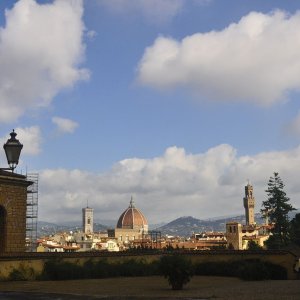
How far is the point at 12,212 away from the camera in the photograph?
2075 cm

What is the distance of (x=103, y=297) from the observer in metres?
12.5

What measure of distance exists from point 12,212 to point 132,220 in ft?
561

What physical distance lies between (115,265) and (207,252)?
4516 mm

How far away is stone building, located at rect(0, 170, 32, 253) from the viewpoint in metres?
20.5

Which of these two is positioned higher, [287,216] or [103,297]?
[287,216]

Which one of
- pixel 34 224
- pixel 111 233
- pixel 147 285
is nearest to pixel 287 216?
pixel 34 224

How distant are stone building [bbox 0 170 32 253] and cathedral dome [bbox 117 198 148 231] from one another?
168081mm

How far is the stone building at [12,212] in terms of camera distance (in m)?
20.5

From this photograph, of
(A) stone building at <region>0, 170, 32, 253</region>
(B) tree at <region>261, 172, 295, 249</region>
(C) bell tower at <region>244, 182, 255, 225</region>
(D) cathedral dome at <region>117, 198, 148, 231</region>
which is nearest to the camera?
(A) stone building at <region>0, 170, 32, 253</region>

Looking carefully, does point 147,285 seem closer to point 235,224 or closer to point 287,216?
point 287,216

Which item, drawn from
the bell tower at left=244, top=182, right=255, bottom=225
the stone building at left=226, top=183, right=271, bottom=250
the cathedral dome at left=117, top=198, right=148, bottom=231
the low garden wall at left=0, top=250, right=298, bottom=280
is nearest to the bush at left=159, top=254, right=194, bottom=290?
the low garden wall at left=0, top=250, right=298, bottom=280

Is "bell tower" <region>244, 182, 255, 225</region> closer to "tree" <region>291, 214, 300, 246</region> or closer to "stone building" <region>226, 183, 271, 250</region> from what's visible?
"stone building" <region>226, 183, 271, 250</region>

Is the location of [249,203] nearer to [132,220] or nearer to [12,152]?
[132,220]

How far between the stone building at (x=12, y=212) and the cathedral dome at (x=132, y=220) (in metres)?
168
